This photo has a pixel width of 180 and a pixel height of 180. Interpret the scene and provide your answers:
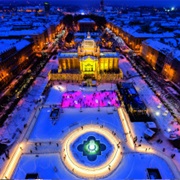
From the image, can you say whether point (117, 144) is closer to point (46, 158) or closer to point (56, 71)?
point (46, 158)

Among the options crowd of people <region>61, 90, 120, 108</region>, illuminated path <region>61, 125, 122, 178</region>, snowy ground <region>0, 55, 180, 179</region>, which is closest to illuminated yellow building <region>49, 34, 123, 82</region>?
snowy ground <region>0, 55, 180, 179</region>

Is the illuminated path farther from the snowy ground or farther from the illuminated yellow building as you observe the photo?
the illuminated yellow building

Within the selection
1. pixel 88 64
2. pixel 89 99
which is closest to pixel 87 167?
pixel 89 99

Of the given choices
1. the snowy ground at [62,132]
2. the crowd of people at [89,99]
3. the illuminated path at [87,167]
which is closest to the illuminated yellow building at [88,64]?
the snowy ground at [62,132]

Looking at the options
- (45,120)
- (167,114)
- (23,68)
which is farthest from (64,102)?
(23,68)

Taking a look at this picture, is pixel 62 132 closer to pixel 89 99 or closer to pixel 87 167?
pixel 87 167

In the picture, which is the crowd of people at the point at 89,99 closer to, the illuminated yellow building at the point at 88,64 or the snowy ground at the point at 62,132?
the snowy ground at the point at 62,132
